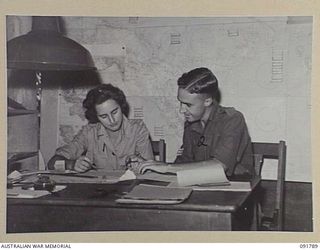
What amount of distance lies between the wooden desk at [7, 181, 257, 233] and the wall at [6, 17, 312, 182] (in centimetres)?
6

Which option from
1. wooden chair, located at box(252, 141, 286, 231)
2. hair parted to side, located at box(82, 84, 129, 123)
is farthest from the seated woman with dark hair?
wooden chair, located at box(252, 141, 286, 231)

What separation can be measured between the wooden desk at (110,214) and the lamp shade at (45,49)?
16 cm

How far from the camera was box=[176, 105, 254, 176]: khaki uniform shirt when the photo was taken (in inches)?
30.1

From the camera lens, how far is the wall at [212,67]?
0.76 metres

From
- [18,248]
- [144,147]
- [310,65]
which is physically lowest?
[18,248]

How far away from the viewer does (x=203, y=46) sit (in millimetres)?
758

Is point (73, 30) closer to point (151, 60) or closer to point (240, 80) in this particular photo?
point (151, 60)

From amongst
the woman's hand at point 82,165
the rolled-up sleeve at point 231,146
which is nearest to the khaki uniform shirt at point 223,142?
the rolled-up sleeve at point 231,146

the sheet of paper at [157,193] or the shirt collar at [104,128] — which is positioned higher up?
the shirt collar at [104,128]

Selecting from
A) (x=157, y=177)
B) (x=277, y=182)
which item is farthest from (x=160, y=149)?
(x=277, y=182)

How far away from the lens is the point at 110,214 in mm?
742

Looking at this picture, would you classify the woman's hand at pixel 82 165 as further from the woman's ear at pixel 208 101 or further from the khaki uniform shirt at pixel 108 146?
the woman's ear at pixel 208 101

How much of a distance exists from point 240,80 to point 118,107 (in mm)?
156
